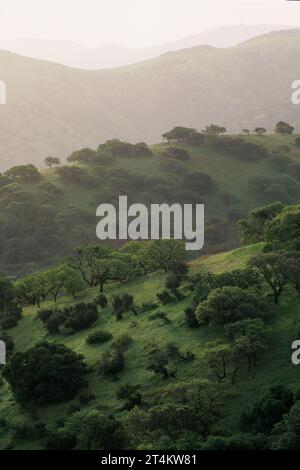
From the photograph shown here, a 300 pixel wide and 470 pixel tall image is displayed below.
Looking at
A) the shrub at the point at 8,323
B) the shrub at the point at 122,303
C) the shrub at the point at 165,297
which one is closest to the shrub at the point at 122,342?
the shrub at the point at 122,303

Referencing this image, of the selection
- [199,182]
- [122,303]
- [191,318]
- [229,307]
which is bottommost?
[122,303]

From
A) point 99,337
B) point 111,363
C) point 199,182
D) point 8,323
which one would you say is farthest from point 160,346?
point 199,182

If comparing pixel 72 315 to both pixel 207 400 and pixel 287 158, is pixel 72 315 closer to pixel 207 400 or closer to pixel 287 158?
pixel 207 400

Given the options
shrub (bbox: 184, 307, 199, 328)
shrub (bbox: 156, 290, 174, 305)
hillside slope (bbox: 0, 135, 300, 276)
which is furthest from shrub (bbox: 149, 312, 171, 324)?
hillside slope (bbox: 0, 135, 300, 276)

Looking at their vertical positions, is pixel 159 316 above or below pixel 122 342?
above

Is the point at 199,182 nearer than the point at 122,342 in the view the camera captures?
No

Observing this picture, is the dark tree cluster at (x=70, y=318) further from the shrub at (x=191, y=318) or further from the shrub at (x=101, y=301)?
the shrub at (x=191, y=318)

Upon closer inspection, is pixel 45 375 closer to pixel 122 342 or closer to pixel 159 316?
pixel 122 342

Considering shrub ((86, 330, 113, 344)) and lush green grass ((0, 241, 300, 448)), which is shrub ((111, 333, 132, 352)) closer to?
lush green grass ((0, 241, 300, 448))

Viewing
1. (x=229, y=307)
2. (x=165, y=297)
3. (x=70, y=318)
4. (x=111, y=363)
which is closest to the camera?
(x=111, y=363)
